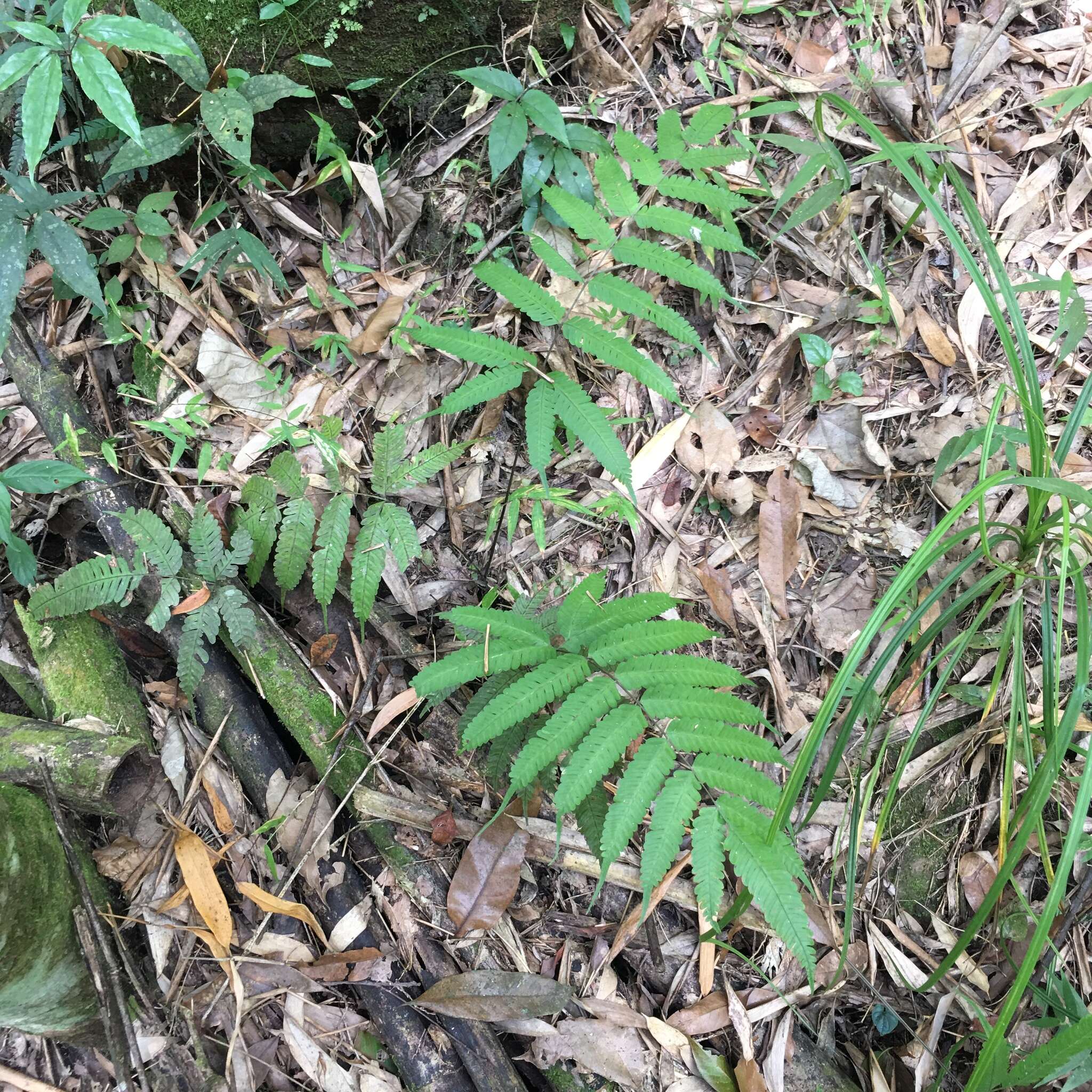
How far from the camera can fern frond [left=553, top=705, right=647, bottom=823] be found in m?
1.64

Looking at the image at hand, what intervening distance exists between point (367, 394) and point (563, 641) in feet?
3.51

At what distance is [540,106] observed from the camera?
2234 mm

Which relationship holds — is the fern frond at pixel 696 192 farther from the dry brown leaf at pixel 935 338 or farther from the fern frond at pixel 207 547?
the fern frond at pixel 207 547

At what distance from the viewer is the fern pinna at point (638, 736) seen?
160 centimetres

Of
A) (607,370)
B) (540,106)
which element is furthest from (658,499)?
(540,106)

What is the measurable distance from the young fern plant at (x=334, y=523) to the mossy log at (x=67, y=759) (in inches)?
22.3

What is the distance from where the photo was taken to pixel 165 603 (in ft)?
7.00

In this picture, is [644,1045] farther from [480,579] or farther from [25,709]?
[25,709]

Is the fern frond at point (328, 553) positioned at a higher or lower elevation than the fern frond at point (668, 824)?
higher

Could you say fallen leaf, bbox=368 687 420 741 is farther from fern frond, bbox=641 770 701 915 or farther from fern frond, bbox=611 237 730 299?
fern frond, bbox=611 237 730 299

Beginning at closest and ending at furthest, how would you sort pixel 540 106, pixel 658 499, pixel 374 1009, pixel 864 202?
pixel 374 1009
pixel 540 106
pixel 658 499
pixel 864 202

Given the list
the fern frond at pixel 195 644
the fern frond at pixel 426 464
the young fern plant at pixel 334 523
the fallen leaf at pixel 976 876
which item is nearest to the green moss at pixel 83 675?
the fern frond at pixel 195 644

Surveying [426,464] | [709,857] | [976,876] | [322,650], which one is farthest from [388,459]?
[976,876]

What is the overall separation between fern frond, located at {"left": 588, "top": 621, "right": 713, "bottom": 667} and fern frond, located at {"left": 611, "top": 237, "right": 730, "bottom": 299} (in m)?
0.90
